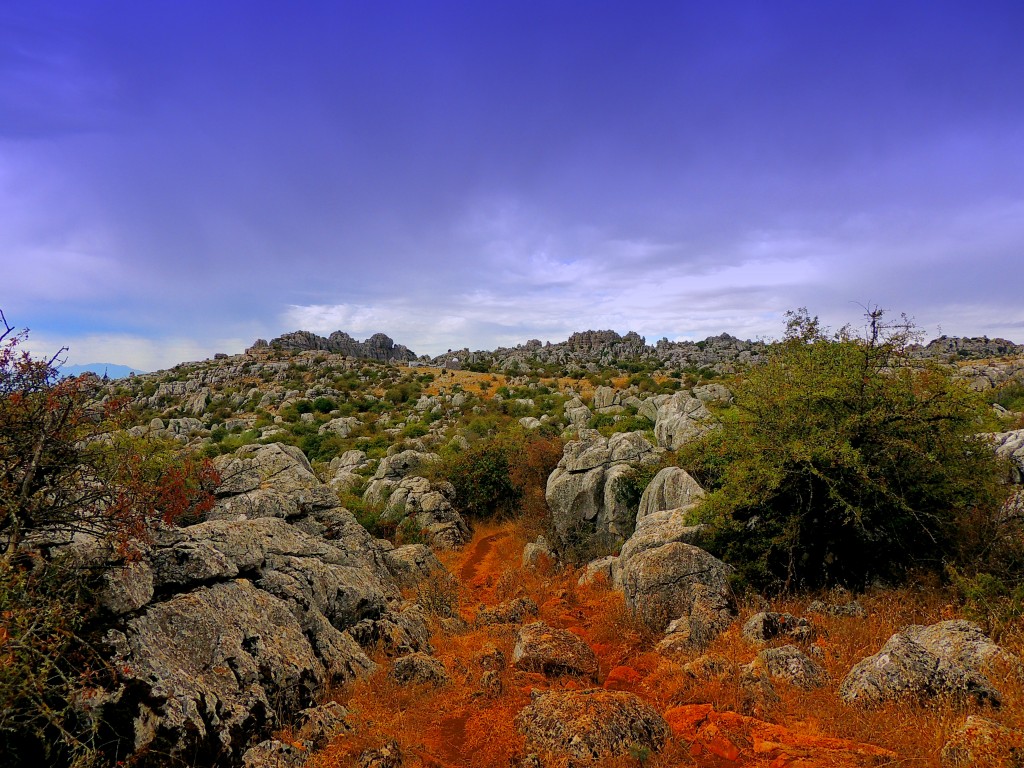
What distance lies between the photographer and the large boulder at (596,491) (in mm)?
15953

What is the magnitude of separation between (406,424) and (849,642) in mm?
33100

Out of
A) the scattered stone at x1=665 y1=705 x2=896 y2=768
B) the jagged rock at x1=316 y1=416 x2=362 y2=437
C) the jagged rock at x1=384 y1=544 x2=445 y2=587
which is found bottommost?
the jagged rock at x1=384 y1=544 x2=445 y2=587

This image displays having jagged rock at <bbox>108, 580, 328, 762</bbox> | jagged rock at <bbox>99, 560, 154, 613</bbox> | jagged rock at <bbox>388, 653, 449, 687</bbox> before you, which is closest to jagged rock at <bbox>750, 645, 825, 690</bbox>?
jagged rock at <bbox>388, 653, 449, 687</bbox>

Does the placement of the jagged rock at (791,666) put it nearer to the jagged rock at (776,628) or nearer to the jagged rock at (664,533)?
the jagged rock at (776,628)

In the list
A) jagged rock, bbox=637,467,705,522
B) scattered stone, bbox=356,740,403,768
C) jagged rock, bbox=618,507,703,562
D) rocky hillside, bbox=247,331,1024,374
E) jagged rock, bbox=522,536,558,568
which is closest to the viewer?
scattered stone, bbox=356,740,403,768

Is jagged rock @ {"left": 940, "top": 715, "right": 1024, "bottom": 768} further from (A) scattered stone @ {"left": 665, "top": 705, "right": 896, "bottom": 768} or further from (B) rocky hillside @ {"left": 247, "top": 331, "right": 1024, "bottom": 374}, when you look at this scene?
(B) rocky hillside @ {"left": 247, "top": 331, "right": 1024, "bottom": 374}

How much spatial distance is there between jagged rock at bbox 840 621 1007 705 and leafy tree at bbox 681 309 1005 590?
2.62 m

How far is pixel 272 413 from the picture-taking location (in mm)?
43906

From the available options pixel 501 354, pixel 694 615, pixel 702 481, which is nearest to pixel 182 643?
pixel 694 615

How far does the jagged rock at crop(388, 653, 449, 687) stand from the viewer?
7.67 metres

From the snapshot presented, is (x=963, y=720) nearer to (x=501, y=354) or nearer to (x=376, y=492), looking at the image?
(x=376, y=492)

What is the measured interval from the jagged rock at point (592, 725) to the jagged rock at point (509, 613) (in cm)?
460

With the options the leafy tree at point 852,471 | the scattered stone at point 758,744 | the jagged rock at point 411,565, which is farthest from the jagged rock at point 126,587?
the leafy tree at point 852,471

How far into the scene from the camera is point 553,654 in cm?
815
